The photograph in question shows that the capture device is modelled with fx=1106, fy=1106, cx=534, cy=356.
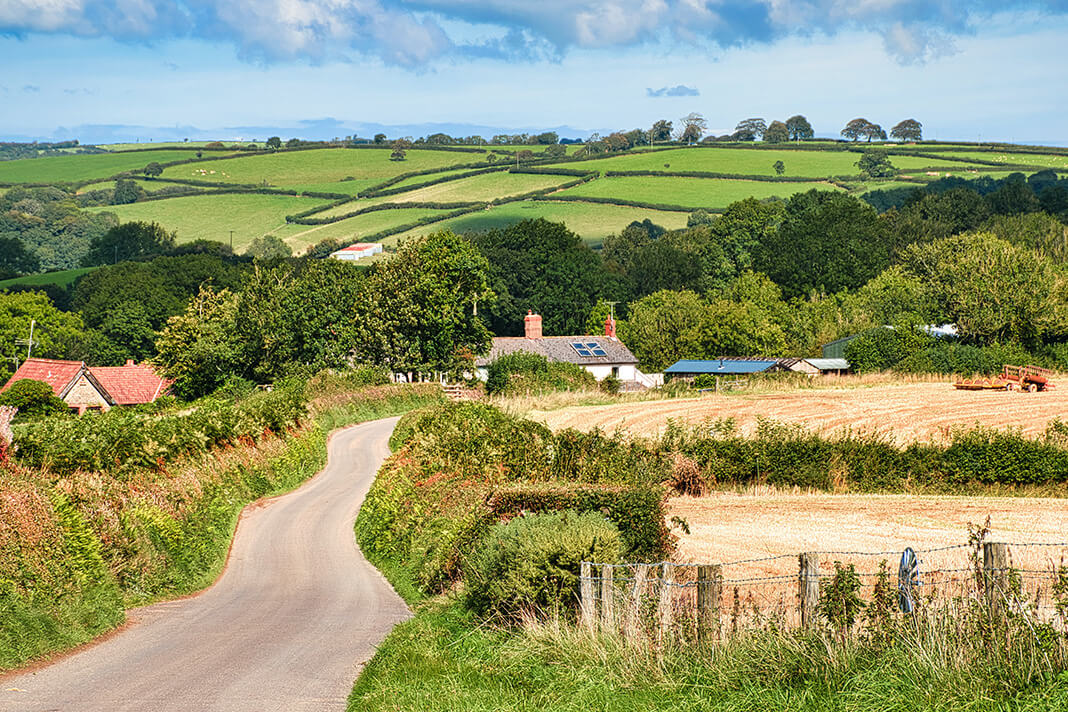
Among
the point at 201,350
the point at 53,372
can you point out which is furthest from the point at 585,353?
the point at 53,372

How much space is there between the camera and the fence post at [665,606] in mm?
12711

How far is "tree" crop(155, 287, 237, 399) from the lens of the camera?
7362cm

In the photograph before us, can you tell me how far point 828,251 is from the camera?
121438 mm

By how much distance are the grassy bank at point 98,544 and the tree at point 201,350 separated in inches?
1715

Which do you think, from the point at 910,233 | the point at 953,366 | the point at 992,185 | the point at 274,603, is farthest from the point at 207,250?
the point at 274,603

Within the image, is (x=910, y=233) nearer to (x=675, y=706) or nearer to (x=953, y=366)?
(x=953, y=366)

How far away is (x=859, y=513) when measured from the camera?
96.9 ft

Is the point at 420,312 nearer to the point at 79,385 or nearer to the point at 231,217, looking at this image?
the point at 79,385

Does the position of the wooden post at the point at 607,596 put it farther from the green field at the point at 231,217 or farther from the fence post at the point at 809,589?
the green field at the point at 231,217

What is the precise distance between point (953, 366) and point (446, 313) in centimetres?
3455

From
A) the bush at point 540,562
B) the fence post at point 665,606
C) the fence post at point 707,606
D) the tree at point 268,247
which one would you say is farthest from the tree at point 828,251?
the fence post at point 707,606

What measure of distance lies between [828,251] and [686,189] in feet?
219

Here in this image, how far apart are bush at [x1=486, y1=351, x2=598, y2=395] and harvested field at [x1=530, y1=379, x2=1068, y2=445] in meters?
7.96

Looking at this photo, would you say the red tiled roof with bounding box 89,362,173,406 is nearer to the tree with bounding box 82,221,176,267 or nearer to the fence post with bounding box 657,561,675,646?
the fence post with bounding box 657,561,675,646
